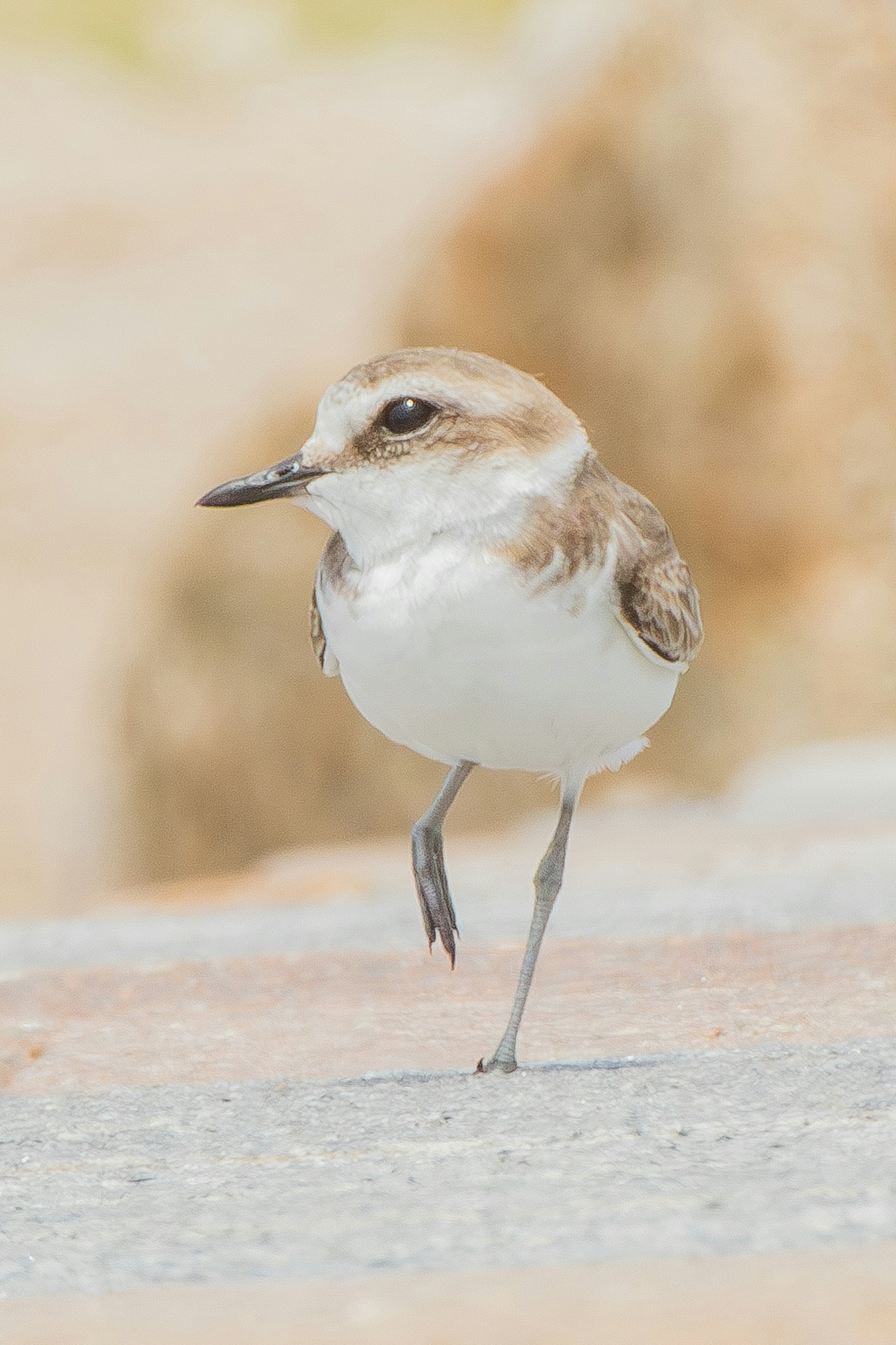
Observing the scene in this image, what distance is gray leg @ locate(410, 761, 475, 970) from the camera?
311cm

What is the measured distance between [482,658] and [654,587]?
36 centimetres

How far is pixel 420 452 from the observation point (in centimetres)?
264

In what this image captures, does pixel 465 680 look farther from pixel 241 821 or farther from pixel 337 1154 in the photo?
pixel 241 821

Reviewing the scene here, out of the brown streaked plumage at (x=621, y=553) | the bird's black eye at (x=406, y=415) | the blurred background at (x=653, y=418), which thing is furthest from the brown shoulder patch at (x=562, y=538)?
the blurred background at (x=653, y=418)

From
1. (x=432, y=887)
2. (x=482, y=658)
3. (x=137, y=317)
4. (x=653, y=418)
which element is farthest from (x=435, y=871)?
(x=137, y=317)

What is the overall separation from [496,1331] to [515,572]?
1198 millimetres

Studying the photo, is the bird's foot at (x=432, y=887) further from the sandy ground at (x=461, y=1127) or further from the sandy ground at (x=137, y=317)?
the sandy ground at (x=137, y=317)

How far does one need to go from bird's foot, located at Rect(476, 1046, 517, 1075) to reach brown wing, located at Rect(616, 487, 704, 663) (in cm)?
66

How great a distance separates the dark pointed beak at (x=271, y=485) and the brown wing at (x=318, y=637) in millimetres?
307

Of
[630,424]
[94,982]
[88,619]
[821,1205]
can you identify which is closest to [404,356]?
[821,1205]

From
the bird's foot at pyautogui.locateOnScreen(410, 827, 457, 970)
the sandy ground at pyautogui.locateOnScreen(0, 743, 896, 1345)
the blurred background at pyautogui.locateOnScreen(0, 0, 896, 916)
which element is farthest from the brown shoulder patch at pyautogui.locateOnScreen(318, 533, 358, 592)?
the blurred background at pyautogui.locateOnScreen(0, 0, 896, 916)

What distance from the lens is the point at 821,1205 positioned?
1898 millimetres

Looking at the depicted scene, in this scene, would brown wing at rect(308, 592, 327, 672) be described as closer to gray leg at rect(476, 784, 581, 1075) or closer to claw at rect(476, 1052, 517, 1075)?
gray leg at rect(476, 784, 581, 1075)

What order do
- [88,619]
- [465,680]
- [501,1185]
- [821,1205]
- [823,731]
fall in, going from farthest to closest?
[88,619]
[823,731]
[465,680]
[501,1185]
[821,1205]
